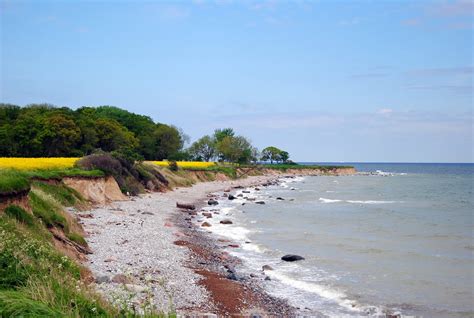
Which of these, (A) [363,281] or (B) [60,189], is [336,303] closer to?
(A) [363,281]

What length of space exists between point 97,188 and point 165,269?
20465 mm

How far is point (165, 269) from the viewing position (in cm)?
1662

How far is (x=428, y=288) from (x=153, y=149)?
88390mm

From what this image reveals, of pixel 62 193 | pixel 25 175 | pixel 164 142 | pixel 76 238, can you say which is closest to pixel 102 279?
pixel 76 238

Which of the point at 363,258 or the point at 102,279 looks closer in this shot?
the point at 102,279

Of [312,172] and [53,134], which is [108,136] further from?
[312,172]

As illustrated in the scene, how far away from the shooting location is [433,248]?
2611cm

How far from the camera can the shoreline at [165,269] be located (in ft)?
39.7

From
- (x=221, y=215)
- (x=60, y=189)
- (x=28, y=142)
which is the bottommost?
(x=221, y=215)

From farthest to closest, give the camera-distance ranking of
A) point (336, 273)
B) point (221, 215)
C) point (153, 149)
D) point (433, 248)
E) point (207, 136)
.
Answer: point (207, 136) → point (153, 149) → point (221, 215) → point (433, 248) → point (336, 273)

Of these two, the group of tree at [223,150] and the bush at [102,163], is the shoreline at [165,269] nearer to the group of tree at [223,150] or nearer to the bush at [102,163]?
the bush at [102,163]

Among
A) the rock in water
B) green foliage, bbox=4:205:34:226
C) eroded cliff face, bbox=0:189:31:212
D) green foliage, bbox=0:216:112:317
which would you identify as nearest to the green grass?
eroded cliff face, bbox=0:189:31:212

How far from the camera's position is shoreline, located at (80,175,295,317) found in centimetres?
1209

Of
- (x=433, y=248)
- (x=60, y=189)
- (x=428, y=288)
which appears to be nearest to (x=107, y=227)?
(x=60, y=189)
